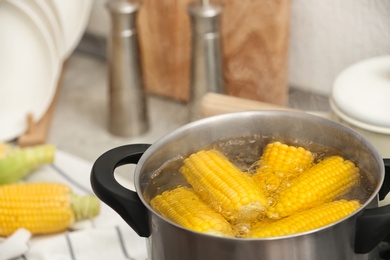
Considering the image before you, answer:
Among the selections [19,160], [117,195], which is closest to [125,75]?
[19,160]

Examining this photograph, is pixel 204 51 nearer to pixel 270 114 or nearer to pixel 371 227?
pixel 270 114

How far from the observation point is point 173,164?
2.05 feet

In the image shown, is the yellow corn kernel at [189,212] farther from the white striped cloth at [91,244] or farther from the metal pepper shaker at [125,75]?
the metal pepper shaker at [125,75]

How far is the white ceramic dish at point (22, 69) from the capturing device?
1.18 m

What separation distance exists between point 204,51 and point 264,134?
46 centimetres

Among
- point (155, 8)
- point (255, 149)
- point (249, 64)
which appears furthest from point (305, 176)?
point (155, 8)

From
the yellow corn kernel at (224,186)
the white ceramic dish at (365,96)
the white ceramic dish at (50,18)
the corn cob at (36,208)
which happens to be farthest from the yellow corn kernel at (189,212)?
the white ceramic dish at (50,18)

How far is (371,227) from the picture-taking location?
0.51m

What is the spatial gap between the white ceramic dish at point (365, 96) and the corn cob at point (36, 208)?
36 centimetres

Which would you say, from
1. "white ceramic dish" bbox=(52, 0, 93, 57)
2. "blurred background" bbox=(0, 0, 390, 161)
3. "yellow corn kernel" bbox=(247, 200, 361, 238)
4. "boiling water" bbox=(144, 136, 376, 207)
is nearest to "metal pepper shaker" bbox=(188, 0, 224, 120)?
"blurred background" bbox=(0, 0, 390, 161)

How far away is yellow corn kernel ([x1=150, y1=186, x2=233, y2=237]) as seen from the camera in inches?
21.0

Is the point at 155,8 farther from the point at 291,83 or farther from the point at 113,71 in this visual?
the point at 291,83

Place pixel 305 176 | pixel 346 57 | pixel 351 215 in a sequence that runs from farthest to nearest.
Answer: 1. pixel 346 57
2. pixel 305 176
3. pixel 351 215

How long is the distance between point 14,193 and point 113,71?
1.08ft
